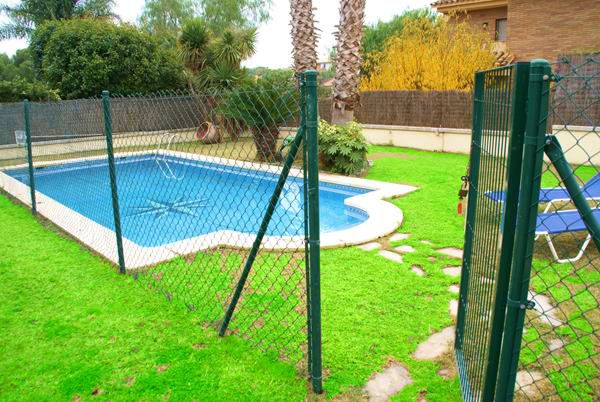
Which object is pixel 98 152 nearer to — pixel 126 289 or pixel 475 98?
pixel 126 289

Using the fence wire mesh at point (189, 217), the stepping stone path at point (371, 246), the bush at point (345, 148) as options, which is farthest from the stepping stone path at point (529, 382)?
the bush at point (345, 148)

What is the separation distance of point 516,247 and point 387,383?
145 cm

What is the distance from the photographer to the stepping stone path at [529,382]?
8.25 ft

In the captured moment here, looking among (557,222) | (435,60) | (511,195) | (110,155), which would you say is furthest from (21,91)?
(511,195)

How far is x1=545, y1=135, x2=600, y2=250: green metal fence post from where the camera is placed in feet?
4.82

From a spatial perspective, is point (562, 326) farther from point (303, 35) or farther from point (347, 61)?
point (303, 35)

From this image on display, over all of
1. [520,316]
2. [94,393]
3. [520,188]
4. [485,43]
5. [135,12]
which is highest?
[135,12]

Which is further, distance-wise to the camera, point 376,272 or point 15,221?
point 15,221

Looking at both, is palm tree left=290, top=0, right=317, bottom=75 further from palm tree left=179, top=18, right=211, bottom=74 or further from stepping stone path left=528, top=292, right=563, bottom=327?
stepping stone path left=528, top=292, right=563, bottom=327

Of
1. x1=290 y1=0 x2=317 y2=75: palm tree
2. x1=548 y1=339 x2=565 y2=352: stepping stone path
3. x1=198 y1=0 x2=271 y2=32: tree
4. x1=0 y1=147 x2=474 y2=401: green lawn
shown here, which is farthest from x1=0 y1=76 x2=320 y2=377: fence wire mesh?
x1=198 y1=0 x2=271 y2=32: tree

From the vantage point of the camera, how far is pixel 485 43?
49.9 feet

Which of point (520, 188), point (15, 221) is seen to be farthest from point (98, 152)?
point (520, 188)

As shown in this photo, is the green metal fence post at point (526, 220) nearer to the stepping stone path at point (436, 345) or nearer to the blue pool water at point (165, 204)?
the stepping stone path at point (436, 345)

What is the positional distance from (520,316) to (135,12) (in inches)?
1463
